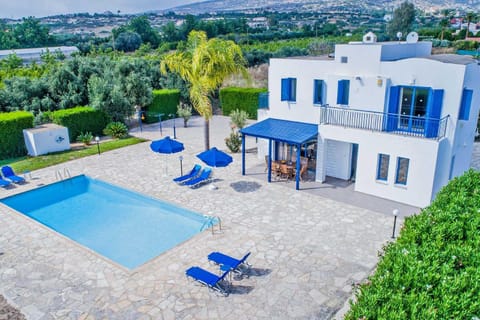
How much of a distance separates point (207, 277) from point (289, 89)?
12.5 meters

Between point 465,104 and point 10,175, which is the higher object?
point 465,104

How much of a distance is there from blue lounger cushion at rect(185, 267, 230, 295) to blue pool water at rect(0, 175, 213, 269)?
311 centimetres

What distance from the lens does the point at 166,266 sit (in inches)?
508

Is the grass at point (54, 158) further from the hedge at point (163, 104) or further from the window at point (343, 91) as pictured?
the window at point (343, 91)

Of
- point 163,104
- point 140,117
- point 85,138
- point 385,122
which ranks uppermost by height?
point 385,122

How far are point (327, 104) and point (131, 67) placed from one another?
2198cm

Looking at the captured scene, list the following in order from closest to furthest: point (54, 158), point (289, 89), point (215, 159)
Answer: point (215, 159) < point (289, 89) < point (54, 158)

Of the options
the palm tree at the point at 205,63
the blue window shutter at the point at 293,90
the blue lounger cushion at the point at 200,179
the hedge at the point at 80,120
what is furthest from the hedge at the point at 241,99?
the blue lounger cushion at the point at 200,179

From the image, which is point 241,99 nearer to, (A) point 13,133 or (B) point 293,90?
(B) point 293,90

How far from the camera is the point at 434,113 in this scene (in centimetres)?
1652

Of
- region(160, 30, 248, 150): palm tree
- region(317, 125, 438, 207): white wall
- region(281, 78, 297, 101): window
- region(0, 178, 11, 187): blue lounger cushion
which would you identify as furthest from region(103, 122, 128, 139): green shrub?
region(317, 125, 438, 207): white wall

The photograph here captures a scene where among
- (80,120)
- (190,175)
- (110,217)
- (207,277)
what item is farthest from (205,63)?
(207,277)

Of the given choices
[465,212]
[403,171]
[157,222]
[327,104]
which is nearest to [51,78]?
[157,222]

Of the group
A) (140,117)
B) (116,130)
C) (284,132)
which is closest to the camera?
(284,132)
